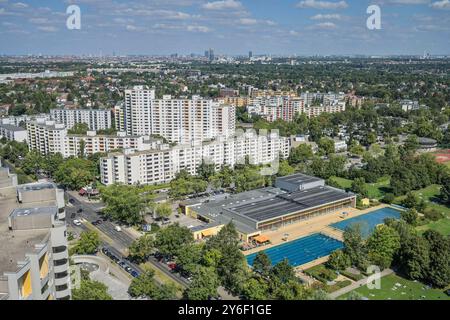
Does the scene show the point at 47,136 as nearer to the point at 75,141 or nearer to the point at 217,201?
the point at 75,141

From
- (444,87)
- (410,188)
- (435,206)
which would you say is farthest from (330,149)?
(444,87)

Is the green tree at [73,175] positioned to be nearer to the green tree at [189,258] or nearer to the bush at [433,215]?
the green tree at [189,258]

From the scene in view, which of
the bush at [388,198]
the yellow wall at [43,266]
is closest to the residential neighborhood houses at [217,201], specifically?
the yellow wall at [43,266]

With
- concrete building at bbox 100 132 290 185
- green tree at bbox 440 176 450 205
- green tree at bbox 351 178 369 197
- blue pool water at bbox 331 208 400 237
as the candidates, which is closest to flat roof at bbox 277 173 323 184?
green tree at bbox 351 178 369 197

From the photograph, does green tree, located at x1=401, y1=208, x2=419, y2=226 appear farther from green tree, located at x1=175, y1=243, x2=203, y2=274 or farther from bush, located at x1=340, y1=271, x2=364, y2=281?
green tree, located at x1=175, y1=243, x2=203, y2=274
